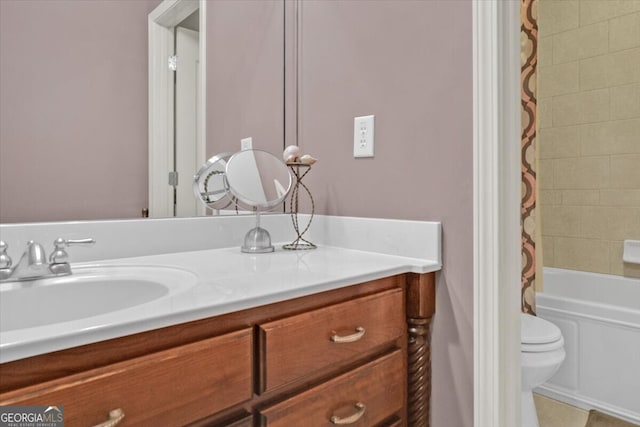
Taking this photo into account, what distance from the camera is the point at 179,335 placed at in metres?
0.63

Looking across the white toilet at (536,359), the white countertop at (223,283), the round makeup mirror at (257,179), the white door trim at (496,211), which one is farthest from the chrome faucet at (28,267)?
the white toilet at (536,359)

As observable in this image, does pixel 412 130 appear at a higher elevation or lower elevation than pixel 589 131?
lower

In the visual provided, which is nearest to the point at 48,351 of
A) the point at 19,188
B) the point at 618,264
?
the point at 19,188

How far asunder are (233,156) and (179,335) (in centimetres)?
78

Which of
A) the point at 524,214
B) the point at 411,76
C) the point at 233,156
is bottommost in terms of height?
the point at 524,214

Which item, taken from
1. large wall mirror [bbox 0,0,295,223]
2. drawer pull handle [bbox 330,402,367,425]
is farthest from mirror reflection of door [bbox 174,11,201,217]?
drawer pull handle [bbox 330,402,367,425]

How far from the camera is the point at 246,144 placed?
1414 millimetres

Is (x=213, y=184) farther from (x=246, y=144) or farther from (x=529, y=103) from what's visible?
(x=529, y=103)

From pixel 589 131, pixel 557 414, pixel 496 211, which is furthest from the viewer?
pixel 589 131

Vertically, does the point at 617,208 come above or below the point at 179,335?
above

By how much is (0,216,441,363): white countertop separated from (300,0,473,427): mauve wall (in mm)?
92

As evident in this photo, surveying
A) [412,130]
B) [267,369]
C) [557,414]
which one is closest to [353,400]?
[267,369]

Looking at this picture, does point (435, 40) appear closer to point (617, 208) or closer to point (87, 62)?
point (87, 62)

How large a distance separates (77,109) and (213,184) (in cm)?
41
